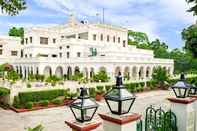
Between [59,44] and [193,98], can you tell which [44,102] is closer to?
[193,98]

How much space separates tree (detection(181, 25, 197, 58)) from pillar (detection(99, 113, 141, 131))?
11.5 m

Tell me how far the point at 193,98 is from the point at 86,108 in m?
3.63

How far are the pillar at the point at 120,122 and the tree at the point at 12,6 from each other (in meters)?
5.45

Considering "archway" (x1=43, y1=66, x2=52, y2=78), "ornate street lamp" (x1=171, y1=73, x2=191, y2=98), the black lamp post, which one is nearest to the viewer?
the black lamp post

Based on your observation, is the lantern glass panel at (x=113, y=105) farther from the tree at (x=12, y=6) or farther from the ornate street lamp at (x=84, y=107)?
the tree at (x=12, y=6)

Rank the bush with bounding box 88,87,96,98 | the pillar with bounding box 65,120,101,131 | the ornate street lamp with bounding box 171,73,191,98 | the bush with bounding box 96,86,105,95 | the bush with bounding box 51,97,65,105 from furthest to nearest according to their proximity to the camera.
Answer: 1. the bush with bounding box 96,86,105,95
2. the bush with bounding box 88,87,96,98
3. the bush with bounding box 51,97,65,105
4. the ornate street lamp with bounding box 171,73,191,98
5. the pillar with bounding box 65,120,101,131

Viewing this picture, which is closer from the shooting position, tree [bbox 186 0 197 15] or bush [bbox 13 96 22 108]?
tree [bbox 186 0 197 15]

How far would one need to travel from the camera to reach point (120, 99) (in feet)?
13.3

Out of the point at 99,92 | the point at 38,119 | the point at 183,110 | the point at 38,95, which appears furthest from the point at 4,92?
the point at 183,110

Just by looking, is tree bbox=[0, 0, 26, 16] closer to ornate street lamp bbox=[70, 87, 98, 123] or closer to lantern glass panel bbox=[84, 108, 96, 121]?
ornate street lamp bbox=[70, 87, 98, 123]

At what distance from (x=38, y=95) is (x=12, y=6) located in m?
15.8

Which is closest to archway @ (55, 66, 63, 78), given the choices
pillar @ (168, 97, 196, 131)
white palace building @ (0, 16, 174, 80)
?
white palace building @ (0, 16, 174, 80)

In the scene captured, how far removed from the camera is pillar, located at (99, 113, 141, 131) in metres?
4.15

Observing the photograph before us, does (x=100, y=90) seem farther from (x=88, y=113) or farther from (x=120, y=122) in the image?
(x=88, y=113)
